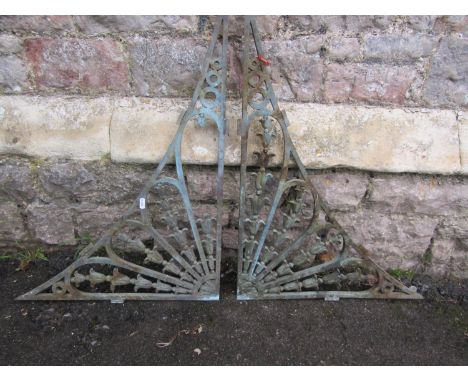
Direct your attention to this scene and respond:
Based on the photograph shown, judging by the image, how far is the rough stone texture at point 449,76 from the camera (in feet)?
4.80

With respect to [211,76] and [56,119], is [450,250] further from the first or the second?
[56,119]

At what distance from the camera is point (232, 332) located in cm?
148

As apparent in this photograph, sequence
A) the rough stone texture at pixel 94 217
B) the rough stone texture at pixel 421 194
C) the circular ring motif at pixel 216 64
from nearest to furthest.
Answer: the circular ring motif at pixel 216 64, the rough stone texture at pixel 421 194, the rough stone texture at pixel 94 217

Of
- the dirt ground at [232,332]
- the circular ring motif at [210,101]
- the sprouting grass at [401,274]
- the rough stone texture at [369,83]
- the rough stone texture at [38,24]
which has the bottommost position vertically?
the dirt ground at [232,332]

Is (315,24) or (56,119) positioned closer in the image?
(315,24)

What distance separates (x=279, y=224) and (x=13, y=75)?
132cm

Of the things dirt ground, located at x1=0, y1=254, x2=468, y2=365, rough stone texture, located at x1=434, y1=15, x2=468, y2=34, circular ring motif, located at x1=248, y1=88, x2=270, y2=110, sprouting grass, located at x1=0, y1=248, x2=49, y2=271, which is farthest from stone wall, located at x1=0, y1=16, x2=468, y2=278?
dirt ground, located at x1=0, y1=254, x2=468, y2=365

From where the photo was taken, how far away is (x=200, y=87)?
1.38 metres

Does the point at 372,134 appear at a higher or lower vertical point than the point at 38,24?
lower

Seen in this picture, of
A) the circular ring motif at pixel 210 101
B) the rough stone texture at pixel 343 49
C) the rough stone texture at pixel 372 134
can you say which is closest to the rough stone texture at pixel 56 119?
the circular ring motif at pixel 210 101

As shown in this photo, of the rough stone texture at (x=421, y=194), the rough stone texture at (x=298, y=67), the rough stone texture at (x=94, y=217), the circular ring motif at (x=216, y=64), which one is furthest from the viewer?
the rough stone texture at (x=94, y=217)

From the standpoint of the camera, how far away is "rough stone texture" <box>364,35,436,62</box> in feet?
4.77

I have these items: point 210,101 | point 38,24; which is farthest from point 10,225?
point 210,101

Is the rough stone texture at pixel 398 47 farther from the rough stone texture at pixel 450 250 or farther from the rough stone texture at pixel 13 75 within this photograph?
the rough stone texture at pixel 13 75
